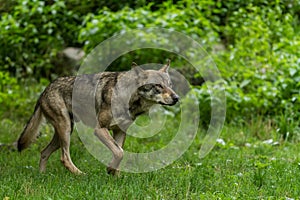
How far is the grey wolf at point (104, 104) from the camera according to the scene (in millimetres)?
6938

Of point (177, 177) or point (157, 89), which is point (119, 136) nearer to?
point (157, 89)

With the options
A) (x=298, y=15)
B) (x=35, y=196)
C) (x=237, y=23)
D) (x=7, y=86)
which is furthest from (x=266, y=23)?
(x=35, y=196)

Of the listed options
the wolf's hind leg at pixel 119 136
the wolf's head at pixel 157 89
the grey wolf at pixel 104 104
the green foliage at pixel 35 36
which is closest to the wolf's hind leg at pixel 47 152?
the grey wolf at pixel 104 104

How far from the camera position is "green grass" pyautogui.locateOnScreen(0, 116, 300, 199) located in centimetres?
569

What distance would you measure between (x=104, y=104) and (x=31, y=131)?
3.81ft

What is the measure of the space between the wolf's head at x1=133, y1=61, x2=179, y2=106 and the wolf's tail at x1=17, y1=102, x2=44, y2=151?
147cm

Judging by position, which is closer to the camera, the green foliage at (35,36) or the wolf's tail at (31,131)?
the wolf's tail at (31,131)

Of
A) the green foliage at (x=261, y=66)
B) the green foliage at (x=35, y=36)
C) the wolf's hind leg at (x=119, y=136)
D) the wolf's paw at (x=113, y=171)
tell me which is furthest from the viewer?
the green foliage at (x=35, y=36)

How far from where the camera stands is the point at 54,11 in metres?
12.4

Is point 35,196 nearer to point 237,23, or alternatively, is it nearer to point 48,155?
point 48,155

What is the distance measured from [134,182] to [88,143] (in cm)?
264

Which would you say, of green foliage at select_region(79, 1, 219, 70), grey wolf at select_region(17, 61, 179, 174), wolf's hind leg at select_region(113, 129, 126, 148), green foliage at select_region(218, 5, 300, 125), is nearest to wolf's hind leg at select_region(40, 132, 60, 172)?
grey wolf at select_region(17, 61, 179, 174)

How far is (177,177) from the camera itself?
259 inches

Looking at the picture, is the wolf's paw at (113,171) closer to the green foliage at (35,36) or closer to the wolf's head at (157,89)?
the wolf's head at (157,89)
